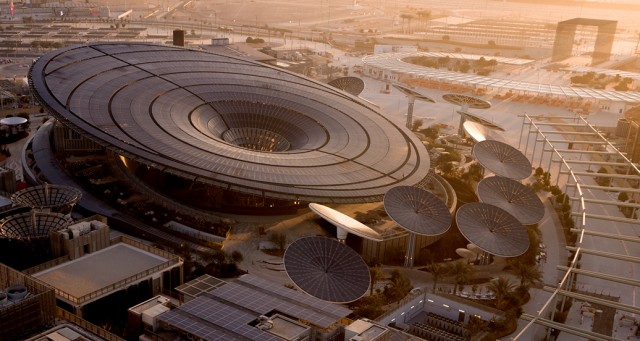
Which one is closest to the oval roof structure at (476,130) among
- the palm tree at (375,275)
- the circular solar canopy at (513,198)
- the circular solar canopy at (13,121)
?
the circular solar canopy at (513,198)

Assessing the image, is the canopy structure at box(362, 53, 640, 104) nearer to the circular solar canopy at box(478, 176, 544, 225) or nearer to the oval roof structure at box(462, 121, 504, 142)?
the oval roof structure at box(462, 121, 504, 142)

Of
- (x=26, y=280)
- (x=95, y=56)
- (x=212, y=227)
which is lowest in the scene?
(x=212, y=227)

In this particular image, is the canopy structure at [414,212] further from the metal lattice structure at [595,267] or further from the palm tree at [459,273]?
the metal lattice structure at [595,267]

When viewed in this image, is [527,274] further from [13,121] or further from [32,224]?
[13,121]

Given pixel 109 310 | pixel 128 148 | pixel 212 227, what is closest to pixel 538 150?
pixel 212 227

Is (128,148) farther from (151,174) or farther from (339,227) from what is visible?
(339,227)

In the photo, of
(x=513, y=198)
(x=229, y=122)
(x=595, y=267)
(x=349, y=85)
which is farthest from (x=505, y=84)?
(x=229, y=122)
